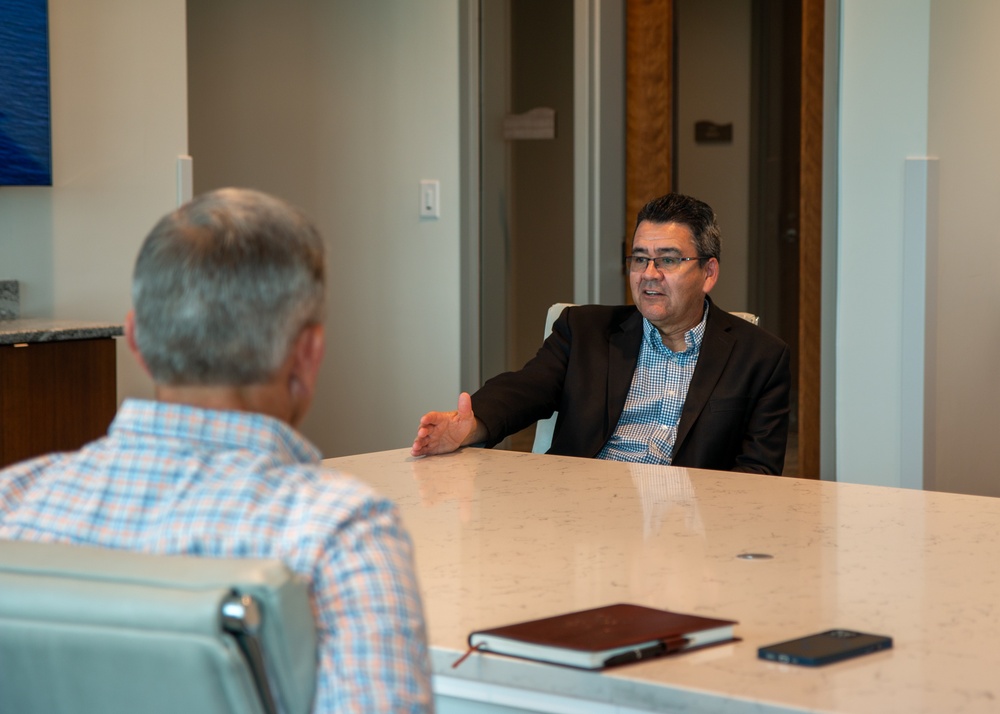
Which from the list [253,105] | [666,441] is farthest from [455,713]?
[253,105]

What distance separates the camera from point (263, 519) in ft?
3.00

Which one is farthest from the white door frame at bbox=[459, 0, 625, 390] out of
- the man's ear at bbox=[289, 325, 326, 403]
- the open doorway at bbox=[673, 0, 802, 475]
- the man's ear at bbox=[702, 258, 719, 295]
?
the man's ear at bbox=[289, 325, 326, 403]

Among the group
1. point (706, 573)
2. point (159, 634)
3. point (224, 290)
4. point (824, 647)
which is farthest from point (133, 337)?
point (706, 573)

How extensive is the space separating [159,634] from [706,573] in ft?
2.97

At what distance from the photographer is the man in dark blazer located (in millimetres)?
2746

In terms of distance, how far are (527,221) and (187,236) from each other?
13.1ft

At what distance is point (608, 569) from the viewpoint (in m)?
1.61

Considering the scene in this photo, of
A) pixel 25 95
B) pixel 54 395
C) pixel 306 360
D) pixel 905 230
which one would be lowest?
pixel 54 395

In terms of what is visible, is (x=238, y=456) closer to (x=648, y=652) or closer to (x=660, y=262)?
(x=648, y=652)

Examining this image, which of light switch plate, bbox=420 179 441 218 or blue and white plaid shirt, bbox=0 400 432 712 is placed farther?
light switch plate, bbox=420 179 441 218

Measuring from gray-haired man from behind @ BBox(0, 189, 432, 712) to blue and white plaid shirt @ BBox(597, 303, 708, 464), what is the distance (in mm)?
1903

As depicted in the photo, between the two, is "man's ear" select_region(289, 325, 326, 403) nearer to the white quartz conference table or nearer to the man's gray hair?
the man's gray hair

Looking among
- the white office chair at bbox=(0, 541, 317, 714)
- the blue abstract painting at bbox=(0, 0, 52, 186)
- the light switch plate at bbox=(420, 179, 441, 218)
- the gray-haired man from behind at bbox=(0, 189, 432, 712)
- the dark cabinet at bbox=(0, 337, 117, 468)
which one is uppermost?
the blue abstract painting at bbox=(0, 0, 52, 186)

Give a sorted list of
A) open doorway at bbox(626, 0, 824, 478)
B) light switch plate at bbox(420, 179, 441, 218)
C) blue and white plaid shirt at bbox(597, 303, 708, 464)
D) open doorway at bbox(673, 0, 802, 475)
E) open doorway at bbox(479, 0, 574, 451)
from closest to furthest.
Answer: blue and white plaid shirt at bbox(597, 303, 708, 464) < open doorway at bbox(626, 0, 824, 478) < open doorway at bbox(673, 0, 802, 475) < open doorway at bbox(479, 0, 574, 451) < light switch plate at bbox(420, 179, 441, 218)
